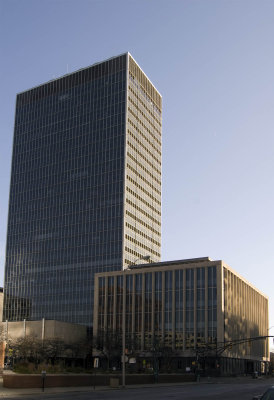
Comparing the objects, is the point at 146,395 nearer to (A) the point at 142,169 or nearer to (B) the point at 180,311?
(B) the point at 180,311

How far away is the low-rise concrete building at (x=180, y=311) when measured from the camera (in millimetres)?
115000

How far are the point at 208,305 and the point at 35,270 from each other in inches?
2845

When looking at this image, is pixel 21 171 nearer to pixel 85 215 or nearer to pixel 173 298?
pixel 85 215

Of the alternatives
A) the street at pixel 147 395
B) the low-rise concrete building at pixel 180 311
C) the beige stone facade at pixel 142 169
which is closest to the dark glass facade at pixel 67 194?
the beige stone facade at pixel 142 169

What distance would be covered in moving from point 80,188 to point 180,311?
63473 millimetres

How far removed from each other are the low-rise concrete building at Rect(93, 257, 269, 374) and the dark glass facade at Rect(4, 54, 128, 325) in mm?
23954

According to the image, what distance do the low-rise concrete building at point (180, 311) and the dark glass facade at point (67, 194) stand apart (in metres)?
24.0

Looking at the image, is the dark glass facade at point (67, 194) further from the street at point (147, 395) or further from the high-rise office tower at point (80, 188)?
the street at point (147, 395)

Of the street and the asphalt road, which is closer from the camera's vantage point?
the asphalt road

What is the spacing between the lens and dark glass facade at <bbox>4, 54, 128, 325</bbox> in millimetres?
159875

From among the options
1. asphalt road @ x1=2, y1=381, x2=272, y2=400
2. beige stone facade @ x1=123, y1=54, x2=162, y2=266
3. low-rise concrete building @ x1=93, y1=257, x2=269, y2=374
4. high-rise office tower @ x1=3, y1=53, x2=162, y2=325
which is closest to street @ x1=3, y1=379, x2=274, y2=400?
asphalt road @ x1=2, y1=381, x2=272, y2=400

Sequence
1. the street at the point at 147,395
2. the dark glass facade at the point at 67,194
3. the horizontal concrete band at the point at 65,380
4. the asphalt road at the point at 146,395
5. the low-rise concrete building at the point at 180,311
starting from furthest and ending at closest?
the dark glass facade at the point at 67,194
the low-rise concrete building at the point at 180,311
the horizontal concrete band at the point at 65,380
the street at the point at 147,395
the asphalt road at the point at 146,395

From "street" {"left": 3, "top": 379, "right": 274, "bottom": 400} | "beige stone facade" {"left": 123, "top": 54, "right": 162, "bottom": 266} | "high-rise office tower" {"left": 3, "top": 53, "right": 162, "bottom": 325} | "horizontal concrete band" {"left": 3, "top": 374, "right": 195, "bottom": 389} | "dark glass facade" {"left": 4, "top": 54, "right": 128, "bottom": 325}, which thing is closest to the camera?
"street" {"left": 3, "top": 379, "right": 274, "bottom": 400}

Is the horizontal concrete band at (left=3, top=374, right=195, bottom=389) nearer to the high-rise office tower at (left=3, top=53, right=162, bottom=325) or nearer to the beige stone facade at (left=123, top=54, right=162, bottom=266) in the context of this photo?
the high-rise office tower at (left=3, top=53, right=162, bottom=325)
